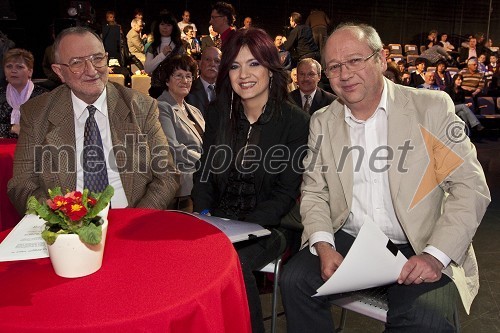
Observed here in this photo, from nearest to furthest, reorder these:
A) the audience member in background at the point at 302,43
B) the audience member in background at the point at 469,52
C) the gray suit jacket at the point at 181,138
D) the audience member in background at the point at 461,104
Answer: the gray suit jacket at the point at 181,138, the audience member in background at the point at 302,43, the audience member in background at the point at 461,104, the audience member in background at the point at 469,52

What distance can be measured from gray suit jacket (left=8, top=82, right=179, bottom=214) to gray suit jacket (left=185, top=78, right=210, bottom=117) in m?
1.59

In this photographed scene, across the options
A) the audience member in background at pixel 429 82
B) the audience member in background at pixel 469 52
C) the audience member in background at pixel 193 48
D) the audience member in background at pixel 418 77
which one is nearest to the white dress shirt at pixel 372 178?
the audience member in background at pixel 193 48

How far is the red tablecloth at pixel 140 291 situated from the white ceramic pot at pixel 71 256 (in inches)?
0.9

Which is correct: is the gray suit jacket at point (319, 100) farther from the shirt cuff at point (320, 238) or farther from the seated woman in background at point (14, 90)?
the shirt cuff at point (320, 238)

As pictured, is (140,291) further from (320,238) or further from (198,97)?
(198,97)

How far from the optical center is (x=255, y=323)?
2141 mm

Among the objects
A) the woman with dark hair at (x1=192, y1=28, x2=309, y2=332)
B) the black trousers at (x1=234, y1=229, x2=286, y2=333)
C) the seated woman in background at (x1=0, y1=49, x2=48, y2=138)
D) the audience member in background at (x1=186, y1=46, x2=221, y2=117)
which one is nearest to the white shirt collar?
the woman with dark hair at (x1=192, y1=28, x2=309, y2=332)

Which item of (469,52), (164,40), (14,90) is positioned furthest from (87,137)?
(469,52)

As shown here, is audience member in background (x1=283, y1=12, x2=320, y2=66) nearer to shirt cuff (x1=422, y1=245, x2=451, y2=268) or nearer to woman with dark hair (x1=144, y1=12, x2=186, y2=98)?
woman with dark hair (x1=144, y1=12, x2=186, y2=98)

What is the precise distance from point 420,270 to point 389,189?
38cm

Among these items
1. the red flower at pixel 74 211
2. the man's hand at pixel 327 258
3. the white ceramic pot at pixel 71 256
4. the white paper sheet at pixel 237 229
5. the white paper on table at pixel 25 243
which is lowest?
the man's hand at pixel 327 258

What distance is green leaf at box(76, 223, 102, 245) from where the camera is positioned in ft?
4.54

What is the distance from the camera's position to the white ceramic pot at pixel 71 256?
55.1 inches

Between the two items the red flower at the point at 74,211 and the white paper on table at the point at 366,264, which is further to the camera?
the white paper on table at the point at 366,264
